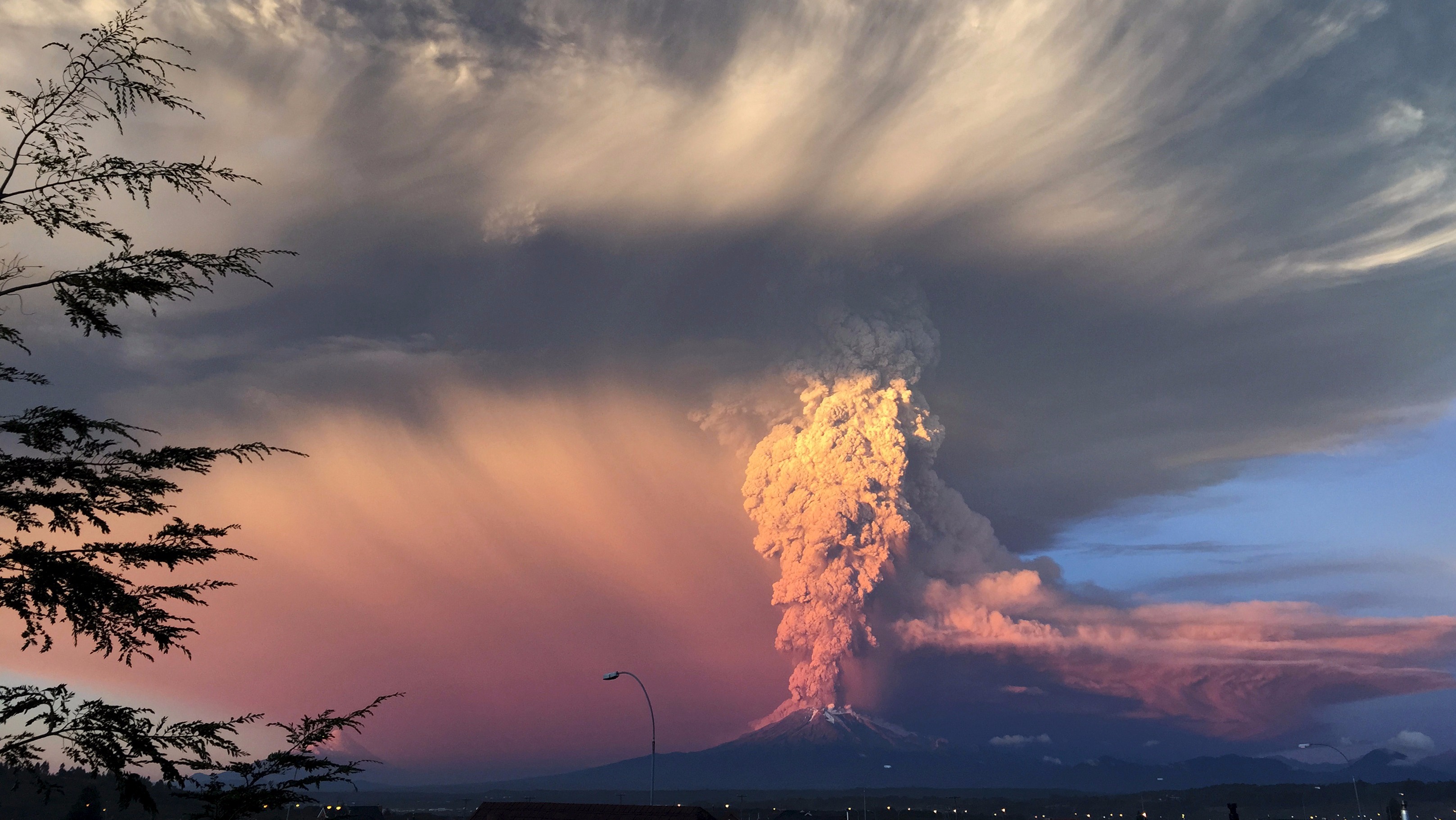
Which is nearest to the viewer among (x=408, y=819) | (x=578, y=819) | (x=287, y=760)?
(x=287, y=760)

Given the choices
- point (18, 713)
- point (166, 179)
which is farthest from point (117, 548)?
point (166, 179)

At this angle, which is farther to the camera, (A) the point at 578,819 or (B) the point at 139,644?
(A) the point at 578,819

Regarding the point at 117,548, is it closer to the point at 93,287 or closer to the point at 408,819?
the point at 93,287

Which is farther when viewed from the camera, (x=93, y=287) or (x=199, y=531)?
(x=199, y=531)

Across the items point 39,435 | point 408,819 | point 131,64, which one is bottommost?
point 408,819

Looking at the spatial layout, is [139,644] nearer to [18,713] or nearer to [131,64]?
[18,713]

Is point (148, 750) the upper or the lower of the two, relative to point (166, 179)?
lower

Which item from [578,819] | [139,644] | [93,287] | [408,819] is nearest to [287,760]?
[139,644]

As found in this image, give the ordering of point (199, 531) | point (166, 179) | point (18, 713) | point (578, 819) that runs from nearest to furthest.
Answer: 1. point (18, 713)
2. point (166, 179)
3. point (199, 531)
4. point (578, 819)

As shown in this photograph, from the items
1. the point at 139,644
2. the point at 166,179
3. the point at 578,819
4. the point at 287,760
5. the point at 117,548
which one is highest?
the point at 166,179
